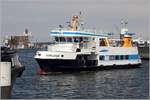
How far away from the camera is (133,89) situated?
3819 centimetres

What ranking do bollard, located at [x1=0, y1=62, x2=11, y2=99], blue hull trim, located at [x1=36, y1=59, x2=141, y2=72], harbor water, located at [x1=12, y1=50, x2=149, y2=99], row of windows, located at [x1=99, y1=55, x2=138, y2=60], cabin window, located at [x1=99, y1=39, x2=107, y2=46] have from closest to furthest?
bollard, located at [x1=0, y1=62, x2=11, y2=99] → harbor water, located at [x1=12, y1=50, x2=149, y2=99] → blue hull trim, located at [x1=36, y1=59, x2=141, y2=72] → row of windows, located at [x1=99, y1=55, x2=138, y2=60] → cabin window, located at [x1=99, y1=39, x2=107, y2=46]

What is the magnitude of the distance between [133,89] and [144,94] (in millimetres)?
3462

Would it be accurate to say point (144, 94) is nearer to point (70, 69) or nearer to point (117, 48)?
→ point (70, 69)

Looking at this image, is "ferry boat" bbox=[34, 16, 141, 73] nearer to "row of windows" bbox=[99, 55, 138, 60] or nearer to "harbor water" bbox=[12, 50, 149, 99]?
"row of windows" bbox=[99, 55, 138, 60]

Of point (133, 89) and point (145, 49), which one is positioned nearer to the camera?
point (133, 89)

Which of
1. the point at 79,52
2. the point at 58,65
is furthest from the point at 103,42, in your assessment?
the point at 58,65

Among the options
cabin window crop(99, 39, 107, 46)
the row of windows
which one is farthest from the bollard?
cabin window crop(99, 39, 107, 46)

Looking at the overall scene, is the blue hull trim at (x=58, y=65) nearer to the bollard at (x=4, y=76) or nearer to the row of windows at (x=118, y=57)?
the row of windows at (x=118, y=57)

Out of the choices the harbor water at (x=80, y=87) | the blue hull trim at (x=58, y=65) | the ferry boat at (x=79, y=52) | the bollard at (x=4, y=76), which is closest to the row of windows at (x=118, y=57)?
the ferry boat at (x=79, y=52)

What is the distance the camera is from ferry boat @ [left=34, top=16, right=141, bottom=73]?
51.1 m

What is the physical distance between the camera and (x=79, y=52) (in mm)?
53719

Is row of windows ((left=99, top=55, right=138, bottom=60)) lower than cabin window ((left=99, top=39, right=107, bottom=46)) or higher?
lower

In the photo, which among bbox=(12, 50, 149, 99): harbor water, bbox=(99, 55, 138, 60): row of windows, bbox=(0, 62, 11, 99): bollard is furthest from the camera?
bbox=(99, 55, 138, 60): row of windows

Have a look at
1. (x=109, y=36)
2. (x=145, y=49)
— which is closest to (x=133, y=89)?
(x=109, y=36)
